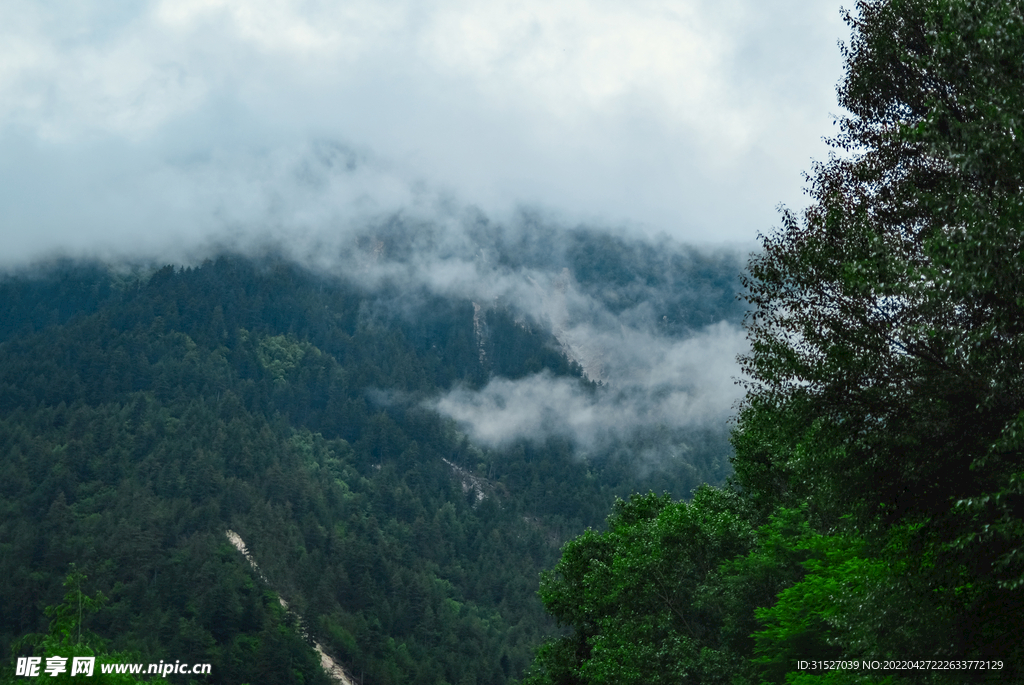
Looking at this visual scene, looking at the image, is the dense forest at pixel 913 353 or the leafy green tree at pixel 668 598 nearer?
the dense forest at pixel 913 353

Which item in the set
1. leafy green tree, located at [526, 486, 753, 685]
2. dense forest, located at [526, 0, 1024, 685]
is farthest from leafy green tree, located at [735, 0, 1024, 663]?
leafy green tree, located at [526, 486, 753, 685]

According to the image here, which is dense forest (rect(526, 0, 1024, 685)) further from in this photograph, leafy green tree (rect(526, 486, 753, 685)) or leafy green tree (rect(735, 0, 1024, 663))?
leafy green tree (rect(526, 486, 753, 685))

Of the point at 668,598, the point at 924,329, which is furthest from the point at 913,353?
the point at 668,598

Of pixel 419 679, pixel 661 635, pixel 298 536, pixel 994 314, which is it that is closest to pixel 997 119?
pixel 994 314

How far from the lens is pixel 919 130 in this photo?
1880 cm

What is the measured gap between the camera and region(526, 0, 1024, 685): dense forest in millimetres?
16875

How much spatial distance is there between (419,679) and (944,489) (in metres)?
139

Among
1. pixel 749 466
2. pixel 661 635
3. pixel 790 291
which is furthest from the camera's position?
pixel 749 466

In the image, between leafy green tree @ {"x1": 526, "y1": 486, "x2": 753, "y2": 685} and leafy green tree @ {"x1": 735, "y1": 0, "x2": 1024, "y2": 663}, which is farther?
leafy green tree @ {"x1": 526, "y1": 486, "x2": 753, "y2": 685}

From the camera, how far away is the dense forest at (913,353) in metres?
16.9

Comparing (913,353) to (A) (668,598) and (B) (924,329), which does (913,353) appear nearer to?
(B) (924,329)

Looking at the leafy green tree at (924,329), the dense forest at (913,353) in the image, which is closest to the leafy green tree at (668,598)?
the dense forest at (913,353)

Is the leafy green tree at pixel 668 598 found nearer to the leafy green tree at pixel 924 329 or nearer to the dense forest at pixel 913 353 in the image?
the dense forest at pixel 913 353

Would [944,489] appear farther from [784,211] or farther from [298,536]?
[298,536]
